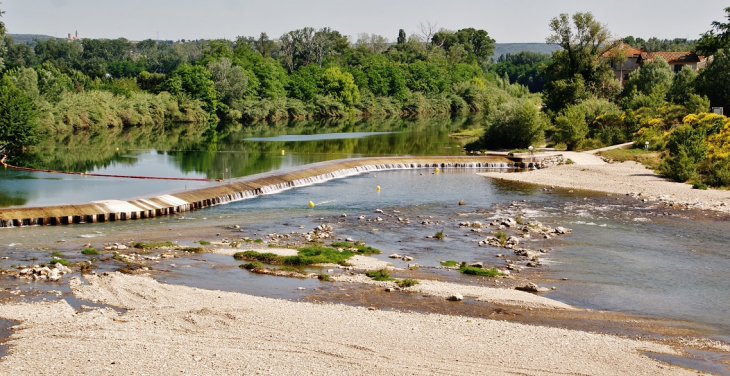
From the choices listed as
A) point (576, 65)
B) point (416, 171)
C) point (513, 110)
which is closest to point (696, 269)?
point (416, 171)

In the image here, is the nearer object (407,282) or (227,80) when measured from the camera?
(407,282)

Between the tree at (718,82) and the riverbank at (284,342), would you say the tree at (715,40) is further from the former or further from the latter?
the riverbank at (284,342)

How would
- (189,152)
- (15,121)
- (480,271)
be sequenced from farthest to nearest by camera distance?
(189,152), (15,121), (480,271)

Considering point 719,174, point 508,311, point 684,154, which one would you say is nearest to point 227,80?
point 684,154

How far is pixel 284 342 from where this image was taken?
21156 mm

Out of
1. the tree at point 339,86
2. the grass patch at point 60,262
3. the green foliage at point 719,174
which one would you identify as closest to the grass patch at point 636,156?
the green foliage at point 719,174

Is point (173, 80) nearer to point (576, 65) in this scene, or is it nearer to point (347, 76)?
point (347, 76)

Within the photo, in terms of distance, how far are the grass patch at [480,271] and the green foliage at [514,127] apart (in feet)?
152

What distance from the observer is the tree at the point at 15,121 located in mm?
65875

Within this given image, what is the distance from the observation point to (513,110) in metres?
76.3

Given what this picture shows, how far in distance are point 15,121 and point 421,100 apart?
339 ft

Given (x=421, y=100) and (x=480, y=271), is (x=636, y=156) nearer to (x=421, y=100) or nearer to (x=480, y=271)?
(x=480, y=271)

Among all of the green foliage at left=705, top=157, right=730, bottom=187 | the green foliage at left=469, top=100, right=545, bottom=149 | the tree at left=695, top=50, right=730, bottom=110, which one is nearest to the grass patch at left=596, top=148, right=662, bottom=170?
the green foliage at left=469, top=100, right=545, bottom=149

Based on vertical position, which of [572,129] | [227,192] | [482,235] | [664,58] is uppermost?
[664,58]
